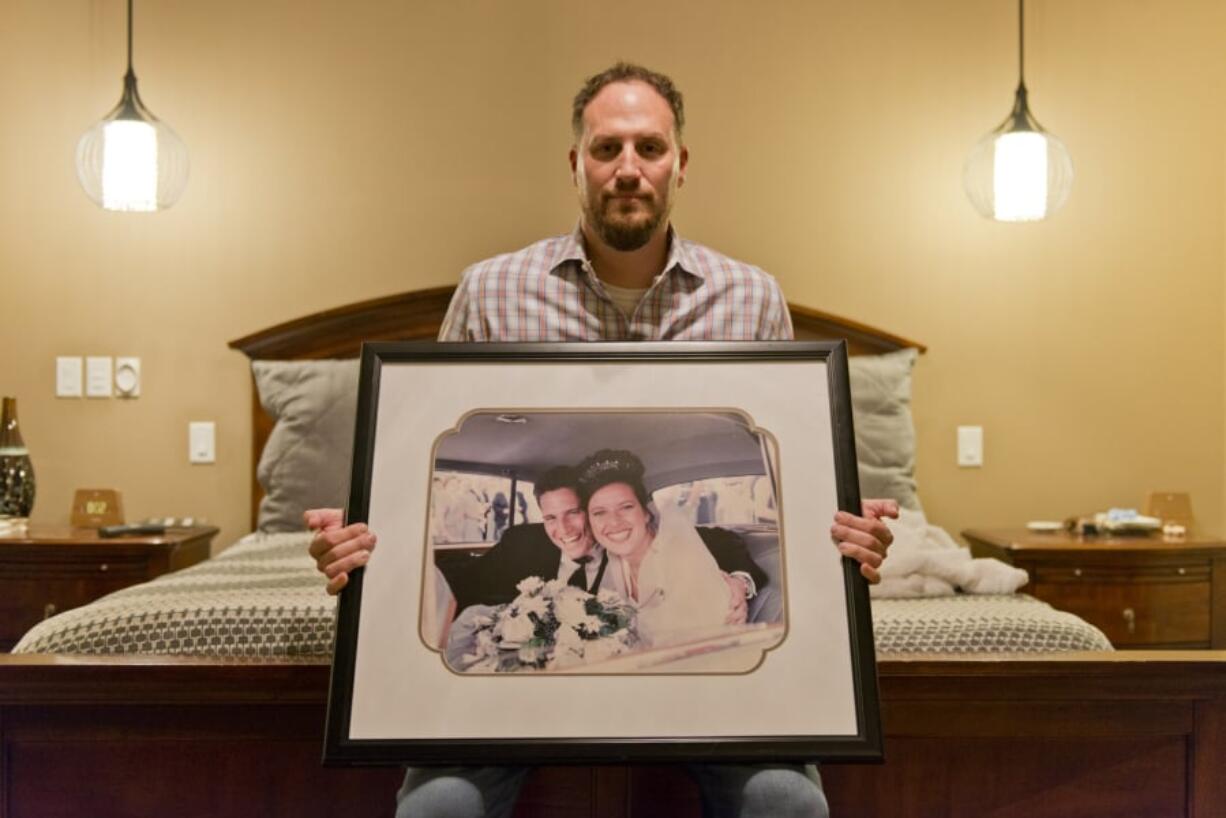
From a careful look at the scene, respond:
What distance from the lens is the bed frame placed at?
1.61 m

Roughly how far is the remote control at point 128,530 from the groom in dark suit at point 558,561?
1872 millimetres

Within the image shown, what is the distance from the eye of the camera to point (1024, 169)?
3.12 metres

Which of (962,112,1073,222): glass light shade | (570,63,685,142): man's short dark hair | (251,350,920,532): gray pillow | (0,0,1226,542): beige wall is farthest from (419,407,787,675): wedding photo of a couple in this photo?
(962,112,1073,222): glass light shade

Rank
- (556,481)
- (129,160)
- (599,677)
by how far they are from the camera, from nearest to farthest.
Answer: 1. (599,677)
2. (556,481)
3. (129,160)

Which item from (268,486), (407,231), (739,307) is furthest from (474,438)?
(407,231)

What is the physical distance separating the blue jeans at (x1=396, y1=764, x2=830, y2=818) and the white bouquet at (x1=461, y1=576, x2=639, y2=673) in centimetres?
16

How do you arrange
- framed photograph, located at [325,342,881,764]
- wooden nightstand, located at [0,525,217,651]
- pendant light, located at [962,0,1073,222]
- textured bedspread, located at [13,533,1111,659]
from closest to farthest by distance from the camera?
framed photograph, located at [325,342,881,764] < textured bedspread, located at [13,533,1111,659] < wooden nightstand, located at [0,525,217,651] < pendant light, located at [962,0,1073,222]

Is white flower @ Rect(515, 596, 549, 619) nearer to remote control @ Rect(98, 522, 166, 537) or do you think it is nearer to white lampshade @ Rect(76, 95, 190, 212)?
remote control @ Rect(98, 522, 166, 537)

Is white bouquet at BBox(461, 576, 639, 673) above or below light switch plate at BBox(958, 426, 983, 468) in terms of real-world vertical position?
below

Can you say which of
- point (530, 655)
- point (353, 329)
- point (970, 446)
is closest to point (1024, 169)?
point (970, 446)

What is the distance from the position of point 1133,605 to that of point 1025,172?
1285 mm

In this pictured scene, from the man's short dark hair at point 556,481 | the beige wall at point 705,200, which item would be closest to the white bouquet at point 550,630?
the man's short dark hair at point 556,481

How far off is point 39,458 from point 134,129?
3.47ft

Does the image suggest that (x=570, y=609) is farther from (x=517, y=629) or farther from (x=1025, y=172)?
(x=1025, y=172)
